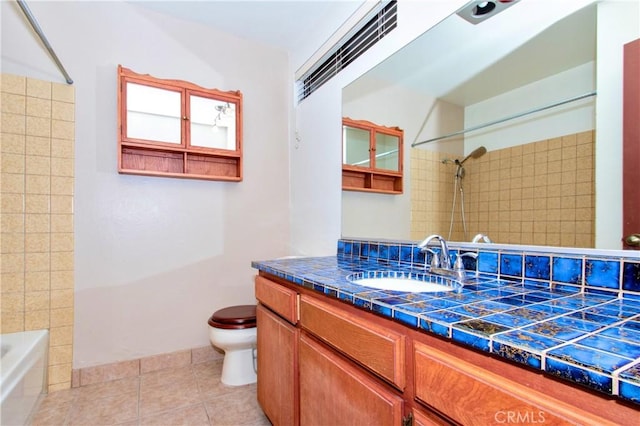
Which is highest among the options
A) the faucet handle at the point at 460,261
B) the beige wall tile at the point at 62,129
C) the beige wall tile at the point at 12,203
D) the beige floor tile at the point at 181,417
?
the beige wall tile at the point at 62,129

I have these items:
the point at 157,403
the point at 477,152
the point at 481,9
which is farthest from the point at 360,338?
the point at 157,403

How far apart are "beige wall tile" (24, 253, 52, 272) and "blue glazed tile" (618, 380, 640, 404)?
8.48 ft

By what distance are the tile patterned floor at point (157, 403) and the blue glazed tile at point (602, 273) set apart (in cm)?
160

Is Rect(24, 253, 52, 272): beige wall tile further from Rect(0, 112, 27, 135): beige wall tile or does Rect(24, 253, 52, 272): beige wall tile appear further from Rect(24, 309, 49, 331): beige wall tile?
Rect(0, 112, 27, 135): beige wall tile

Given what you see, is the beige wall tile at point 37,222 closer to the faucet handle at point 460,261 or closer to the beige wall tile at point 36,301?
the beige wall tile at point 36,301

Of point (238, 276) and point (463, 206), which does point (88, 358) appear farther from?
point (463, 206)

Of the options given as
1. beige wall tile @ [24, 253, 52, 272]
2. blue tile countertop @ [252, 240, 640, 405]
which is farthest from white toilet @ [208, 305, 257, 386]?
beige wall tile @ [24, 253, 52, 272]

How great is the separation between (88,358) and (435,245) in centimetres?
227

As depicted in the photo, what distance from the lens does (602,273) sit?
0.90 metres

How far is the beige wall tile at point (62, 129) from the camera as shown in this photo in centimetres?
197

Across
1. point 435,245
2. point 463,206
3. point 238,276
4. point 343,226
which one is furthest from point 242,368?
point 463,206

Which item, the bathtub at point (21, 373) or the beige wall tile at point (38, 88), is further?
the beige wall tile at point (38, 88)

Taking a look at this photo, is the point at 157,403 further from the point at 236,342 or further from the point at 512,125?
the point at 512,125

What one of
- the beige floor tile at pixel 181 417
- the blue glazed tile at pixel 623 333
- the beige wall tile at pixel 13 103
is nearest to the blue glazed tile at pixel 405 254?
the blue glazed tile at pixel 623 333
